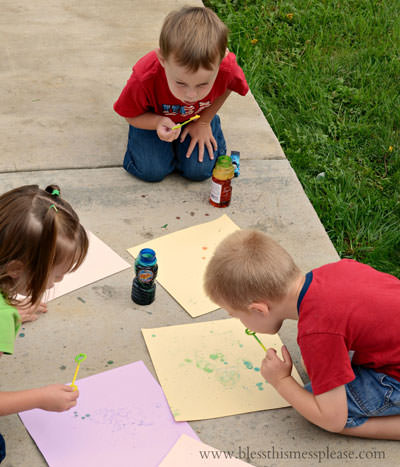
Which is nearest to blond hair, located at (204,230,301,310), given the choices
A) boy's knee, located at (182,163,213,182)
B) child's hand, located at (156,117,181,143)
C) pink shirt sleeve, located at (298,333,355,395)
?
pink shirt sleeve, located at (298,333,355,395)

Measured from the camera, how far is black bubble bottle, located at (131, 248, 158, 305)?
2170 millimetres

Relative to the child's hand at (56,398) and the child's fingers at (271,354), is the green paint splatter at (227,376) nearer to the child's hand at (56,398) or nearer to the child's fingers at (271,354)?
the child's fingers at (271,354)

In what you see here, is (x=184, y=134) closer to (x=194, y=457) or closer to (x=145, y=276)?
(x=145, y=276)

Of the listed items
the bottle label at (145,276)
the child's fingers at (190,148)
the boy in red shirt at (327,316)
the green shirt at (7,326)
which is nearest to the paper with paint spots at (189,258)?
the bottle label at (145,276)

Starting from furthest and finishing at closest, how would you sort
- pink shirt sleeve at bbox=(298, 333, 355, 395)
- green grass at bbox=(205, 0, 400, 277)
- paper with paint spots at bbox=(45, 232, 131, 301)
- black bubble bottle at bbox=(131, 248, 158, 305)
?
1. green grass at bbox=(205, 0, 400, 277)
2. paper with paint spots at bbox=(45, 232, 131, 301)
3. black bubble bottle at bbox=(131, 248, 158, 305)
4. pink shirt sleeve at bbox=(298, 333, 355, 395)

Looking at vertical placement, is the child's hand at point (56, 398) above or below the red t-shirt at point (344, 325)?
below

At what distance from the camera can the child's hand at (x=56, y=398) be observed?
5.61 feet

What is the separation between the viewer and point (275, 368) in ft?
6.24

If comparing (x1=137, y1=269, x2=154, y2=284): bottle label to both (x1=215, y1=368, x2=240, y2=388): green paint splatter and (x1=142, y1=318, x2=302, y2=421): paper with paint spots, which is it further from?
(x1=215, y1=368, x2=240, y2=388): green paint splatter

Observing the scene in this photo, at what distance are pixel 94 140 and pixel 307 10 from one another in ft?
7.87

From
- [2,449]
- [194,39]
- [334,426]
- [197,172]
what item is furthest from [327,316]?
[197,172]

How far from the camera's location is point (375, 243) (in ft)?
9.89

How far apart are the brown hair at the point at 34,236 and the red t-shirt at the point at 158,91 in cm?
120

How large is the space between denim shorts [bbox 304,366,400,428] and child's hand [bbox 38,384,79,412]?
87cm
